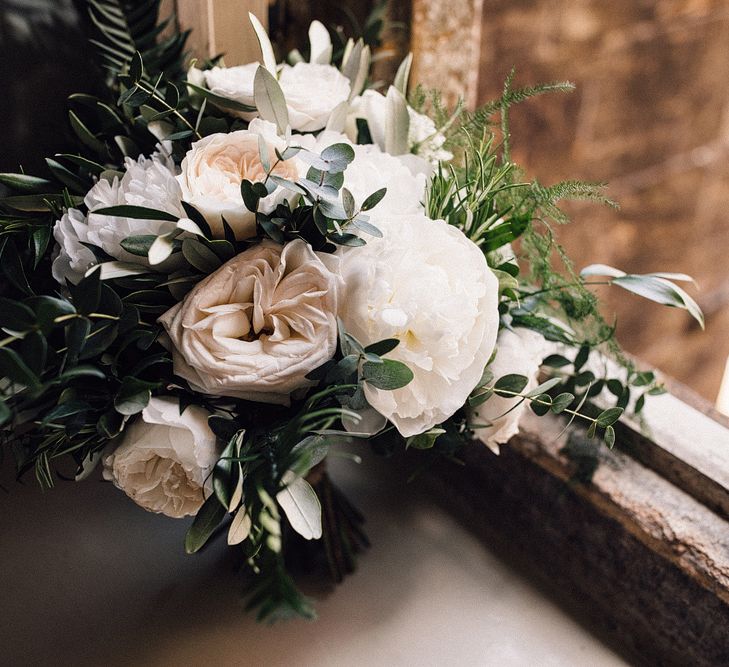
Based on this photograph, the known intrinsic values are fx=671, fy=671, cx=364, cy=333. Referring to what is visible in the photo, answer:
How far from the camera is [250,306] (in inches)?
21.4

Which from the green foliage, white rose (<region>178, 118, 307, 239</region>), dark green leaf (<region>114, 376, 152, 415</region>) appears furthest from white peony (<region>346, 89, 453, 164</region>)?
→ dark green leaf (<region>114, 376, 152, 415</region>)

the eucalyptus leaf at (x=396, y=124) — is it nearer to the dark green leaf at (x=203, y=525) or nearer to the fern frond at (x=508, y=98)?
the fern frond at (x=508, y=98)

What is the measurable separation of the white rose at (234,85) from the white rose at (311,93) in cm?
3

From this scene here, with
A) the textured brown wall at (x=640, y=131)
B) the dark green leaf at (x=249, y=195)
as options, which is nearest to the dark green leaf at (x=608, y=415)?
the dark green leaf at (x=249, y=195)

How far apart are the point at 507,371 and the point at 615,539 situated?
12.0 inches

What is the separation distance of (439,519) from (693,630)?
1.12 feet

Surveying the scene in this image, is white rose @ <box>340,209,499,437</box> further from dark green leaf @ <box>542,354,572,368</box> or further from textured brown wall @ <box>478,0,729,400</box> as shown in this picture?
textured brown wall @ <box>478,0,729,400</box>

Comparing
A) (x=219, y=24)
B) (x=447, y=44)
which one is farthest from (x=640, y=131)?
(x=219, y=24)

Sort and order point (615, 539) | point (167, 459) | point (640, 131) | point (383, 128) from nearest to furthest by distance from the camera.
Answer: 1. point (167, 459)
2. point (383, 128)
3. point (615, 539)
4. point (640, 131)

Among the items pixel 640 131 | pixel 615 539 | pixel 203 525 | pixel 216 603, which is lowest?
pixel 216 603

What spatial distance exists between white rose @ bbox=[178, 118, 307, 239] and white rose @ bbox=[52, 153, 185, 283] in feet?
0.08

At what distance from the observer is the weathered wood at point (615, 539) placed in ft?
2.40

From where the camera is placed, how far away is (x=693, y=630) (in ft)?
2.42

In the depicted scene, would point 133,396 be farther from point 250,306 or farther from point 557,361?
point 557,361
